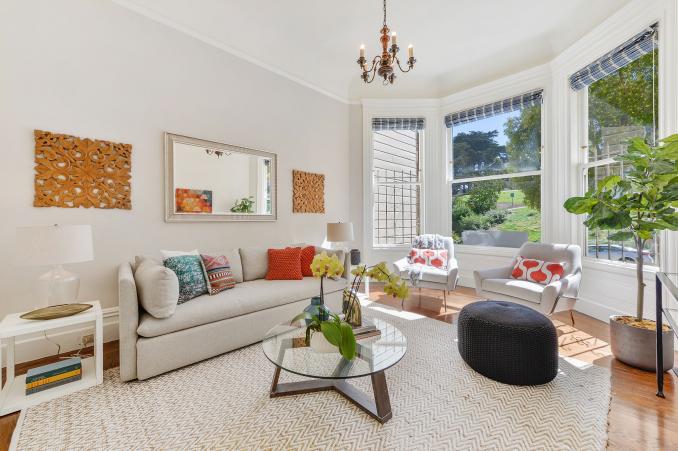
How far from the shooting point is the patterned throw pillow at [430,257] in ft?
13.8

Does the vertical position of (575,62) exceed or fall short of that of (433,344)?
it exceeds it

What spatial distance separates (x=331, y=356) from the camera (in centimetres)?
173

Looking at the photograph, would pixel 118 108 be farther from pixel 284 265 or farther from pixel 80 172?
pixel 284 265

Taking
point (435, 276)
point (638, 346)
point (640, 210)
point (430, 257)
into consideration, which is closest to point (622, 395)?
point (638, 346)

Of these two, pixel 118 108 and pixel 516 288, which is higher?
pixel 118 108

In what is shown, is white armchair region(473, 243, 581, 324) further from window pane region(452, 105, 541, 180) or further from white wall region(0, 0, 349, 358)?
white wall region(0, 0, 349, 358)

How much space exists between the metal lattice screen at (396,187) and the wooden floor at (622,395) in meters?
2.07

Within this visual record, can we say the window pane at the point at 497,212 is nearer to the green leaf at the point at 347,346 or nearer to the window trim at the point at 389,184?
the window trim at the point at 389,184

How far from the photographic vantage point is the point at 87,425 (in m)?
1.69

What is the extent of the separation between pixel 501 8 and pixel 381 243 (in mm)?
3553

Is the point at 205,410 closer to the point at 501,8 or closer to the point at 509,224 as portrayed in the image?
the point at 509,224

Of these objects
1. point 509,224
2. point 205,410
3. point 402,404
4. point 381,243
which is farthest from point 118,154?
point 509,224

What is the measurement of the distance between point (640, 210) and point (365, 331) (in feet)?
7.39

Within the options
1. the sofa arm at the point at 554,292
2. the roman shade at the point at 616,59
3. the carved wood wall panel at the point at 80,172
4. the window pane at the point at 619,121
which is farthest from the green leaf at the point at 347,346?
the roman shade at the point at 616,59
